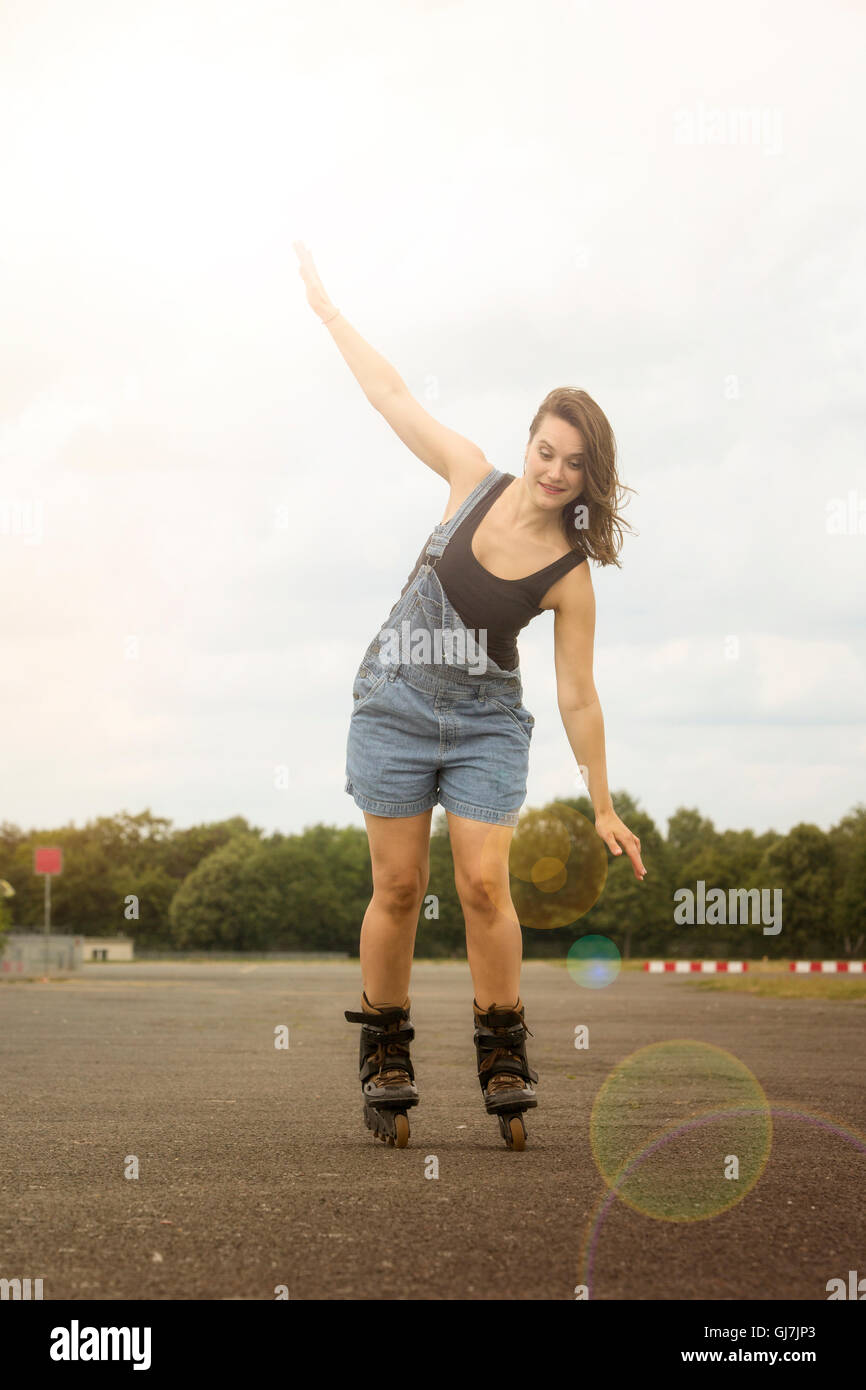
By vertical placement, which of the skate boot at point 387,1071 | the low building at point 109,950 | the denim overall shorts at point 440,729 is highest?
the denim overall shorts at point 440,729

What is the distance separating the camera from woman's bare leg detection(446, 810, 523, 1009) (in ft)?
12.7

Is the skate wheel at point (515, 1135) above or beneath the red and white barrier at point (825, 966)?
above

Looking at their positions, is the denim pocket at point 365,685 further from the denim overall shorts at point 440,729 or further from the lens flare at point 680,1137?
the lens flare at point 680,1137

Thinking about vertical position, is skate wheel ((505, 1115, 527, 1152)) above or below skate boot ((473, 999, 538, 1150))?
below

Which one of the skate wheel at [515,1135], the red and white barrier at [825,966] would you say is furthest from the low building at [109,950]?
the skate wheel at [515,1135]

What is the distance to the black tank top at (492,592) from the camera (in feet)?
13.1

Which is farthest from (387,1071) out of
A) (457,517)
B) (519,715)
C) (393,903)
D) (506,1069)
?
(457,517)

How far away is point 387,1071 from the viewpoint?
3912 mm

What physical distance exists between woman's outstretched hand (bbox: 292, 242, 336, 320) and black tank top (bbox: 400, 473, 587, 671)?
1.01m

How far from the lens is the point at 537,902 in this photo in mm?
78688

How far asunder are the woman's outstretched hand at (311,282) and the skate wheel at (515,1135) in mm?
2787

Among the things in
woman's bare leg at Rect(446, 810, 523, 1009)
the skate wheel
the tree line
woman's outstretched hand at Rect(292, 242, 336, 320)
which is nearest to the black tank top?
woman's bare leg at Rect(446, 810, 523, 1009)

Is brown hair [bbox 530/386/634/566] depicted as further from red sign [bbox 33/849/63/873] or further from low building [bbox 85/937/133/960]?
low building [bbox 85/937/133/960]
